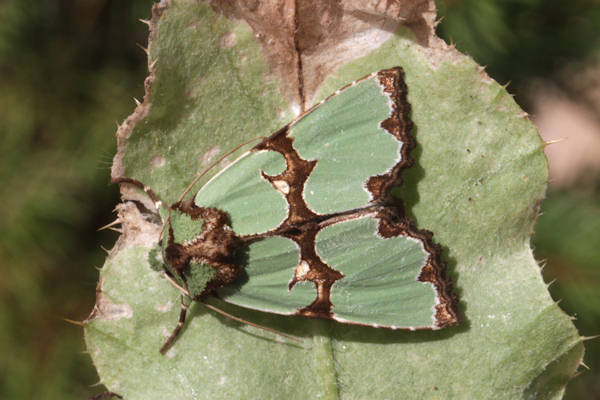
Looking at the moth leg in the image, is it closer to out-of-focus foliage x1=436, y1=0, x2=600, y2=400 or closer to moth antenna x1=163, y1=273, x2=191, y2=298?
moth antenna x1=163, y1=273, x2=191, y2=298

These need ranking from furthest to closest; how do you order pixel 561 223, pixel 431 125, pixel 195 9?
pixel 561 223, pixel 431 125, pixel 195 9

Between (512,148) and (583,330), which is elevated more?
(512,148)

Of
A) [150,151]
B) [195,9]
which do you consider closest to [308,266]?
[150,151]

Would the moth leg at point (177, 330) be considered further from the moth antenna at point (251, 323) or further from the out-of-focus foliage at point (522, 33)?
the out-of-focus foliage at point (522, 33)

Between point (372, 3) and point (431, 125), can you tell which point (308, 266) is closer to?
point (431, 125)

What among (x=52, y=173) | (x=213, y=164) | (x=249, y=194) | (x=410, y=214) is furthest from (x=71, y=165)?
(x=410, y=214)

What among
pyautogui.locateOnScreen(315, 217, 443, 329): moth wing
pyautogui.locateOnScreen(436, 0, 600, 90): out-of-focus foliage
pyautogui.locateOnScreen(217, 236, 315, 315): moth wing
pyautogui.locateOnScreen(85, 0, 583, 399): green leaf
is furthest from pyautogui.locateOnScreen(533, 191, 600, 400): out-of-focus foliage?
pyautogui.locateOnScreen(217, 236, 315, 315): moth wing
